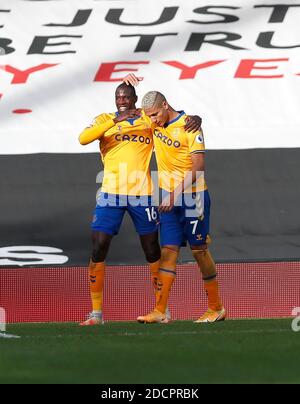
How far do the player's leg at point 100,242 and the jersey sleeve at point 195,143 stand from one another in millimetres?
918

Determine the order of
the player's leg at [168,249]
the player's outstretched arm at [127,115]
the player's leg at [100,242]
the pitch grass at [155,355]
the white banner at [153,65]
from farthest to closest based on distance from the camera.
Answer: the white banner at [153,65], the player's leg at [100,242], the player's outstretched arm at [127,115], the player's leg at [168,249], the pitch grass at [155,355]

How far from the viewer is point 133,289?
37.1 feet

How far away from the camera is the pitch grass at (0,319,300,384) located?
6.23 meters

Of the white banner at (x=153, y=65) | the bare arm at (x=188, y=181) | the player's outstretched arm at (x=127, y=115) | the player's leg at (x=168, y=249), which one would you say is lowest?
the player's leg at (x=168, y=249)

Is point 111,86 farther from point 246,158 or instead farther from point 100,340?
point 100,340

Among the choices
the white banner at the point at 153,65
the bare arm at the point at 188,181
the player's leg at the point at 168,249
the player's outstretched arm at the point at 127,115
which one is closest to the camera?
the bare arm at the point at 188,181

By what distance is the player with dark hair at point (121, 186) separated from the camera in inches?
387

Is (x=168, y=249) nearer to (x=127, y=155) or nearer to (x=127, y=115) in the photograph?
(x=127, y=155)

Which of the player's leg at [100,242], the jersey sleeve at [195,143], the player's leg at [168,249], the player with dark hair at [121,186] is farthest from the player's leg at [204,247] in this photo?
the player's leg at [100,242]

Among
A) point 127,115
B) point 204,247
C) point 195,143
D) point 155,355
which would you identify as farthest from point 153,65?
point 155,355

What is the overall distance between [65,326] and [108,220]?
38.2 inches

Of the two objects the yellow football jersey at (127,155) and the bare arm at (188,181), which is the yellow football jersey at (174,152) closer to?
the bare arm at (188,181)

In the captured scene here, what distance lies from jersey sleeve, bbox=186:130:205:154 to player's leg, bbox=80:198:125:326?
92 centimetres
